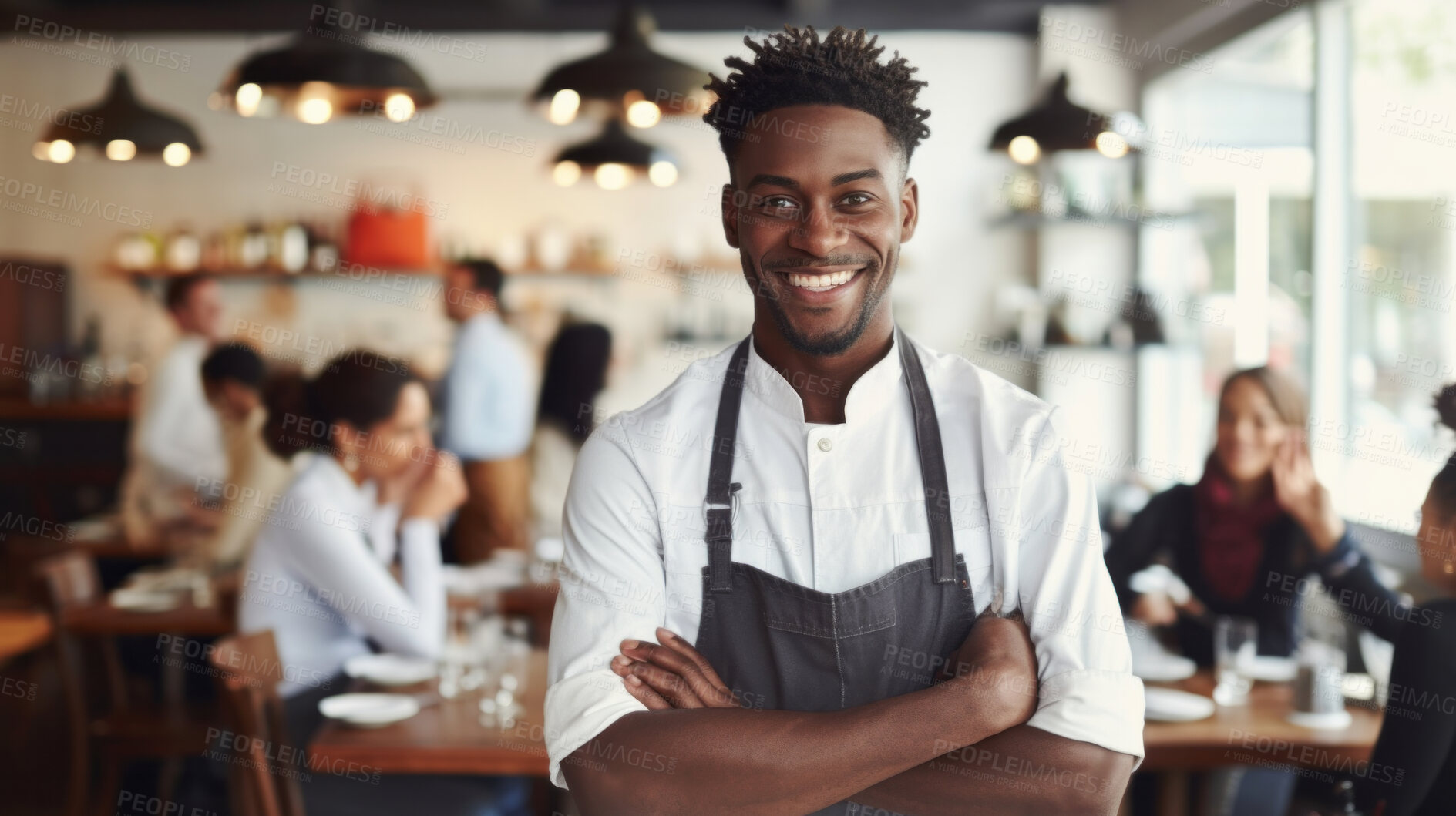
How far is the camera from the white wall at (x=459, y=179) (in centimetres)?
620

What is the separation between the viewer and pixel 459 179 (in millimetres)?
6301

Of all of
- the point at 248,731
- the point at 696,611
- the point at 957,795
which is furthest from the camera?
the point at 248,731

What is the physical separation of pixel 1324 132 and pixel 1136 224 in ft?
5.53

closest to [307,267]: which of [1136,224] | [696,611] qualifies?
[1136,224]

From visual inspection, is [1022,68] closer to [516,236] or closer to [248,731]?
[516,236]

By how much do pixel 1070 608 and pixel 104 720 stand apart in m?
3.07

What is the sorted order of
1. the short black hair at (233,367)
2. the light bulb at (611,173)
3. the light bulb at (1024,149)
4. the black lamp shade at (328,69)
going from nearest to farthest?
the black lamp shade at (328,69) < the light bulb at (1024,149) < the short black hair at (233,367) < the light bulb at (611,173)

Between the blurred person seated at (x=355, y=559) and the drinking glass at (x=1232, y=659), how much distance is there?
1.66 metres

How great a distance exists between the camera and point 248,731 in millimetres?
2201

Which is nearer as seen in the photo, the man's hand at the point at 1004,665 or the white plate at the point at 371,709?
the man's hand at the point at 1004,665
